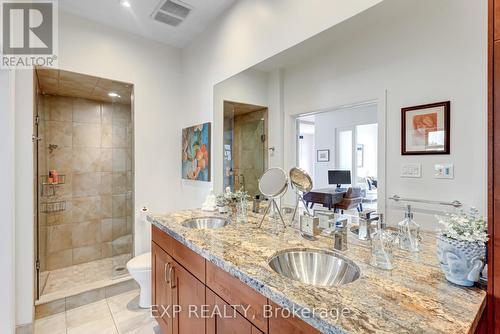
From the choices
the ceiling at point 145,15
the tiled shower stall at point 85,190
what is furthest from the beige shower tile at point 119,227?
the ceiling at point 145,15

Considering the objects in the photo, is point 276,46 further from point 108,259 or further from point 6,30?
point 108,259

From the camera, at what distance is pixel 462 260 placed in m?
0.86

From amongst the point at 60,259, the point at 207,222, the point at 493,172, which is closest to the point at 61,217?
the point at 60,259

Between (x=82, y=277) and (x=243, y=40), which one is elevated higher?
(x=243, y=40)

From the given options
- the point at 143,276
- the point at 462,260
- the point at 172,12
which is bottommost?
the point at 143,276

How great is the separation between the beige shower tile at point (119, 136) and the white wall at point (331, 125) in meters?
2.43

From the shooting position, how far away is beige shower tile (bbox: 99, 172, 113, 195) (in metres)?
3.43

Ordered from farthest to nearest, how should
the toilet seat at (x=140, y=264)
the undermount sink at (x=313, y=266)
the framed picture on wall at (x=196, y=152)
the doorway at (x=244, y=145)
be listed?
1. the framed picture on wall at (x=196, y=152)
2. the toilet seat at (x=140, y=264)
3. the doorway at (x=244, y=145)
4. the undermount sink at (x=313, y=266)

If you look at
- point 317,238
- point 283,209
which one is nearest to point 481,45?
point 317,238

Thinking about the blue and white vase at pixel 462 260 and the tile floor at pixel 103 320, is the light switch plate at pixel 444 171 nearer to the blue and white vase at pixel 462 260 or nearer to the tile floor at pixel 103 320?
the blue and white vase at pixel 462 260

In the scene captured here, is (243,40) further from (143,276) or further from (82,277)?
(82,277)

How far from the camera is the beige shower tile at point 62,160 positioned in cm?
313

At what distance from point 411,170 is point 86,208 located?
367 centimetres

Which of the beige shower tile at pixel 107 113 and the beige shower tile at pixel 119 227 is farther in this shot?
the beige shower tile at pixel 107 113
